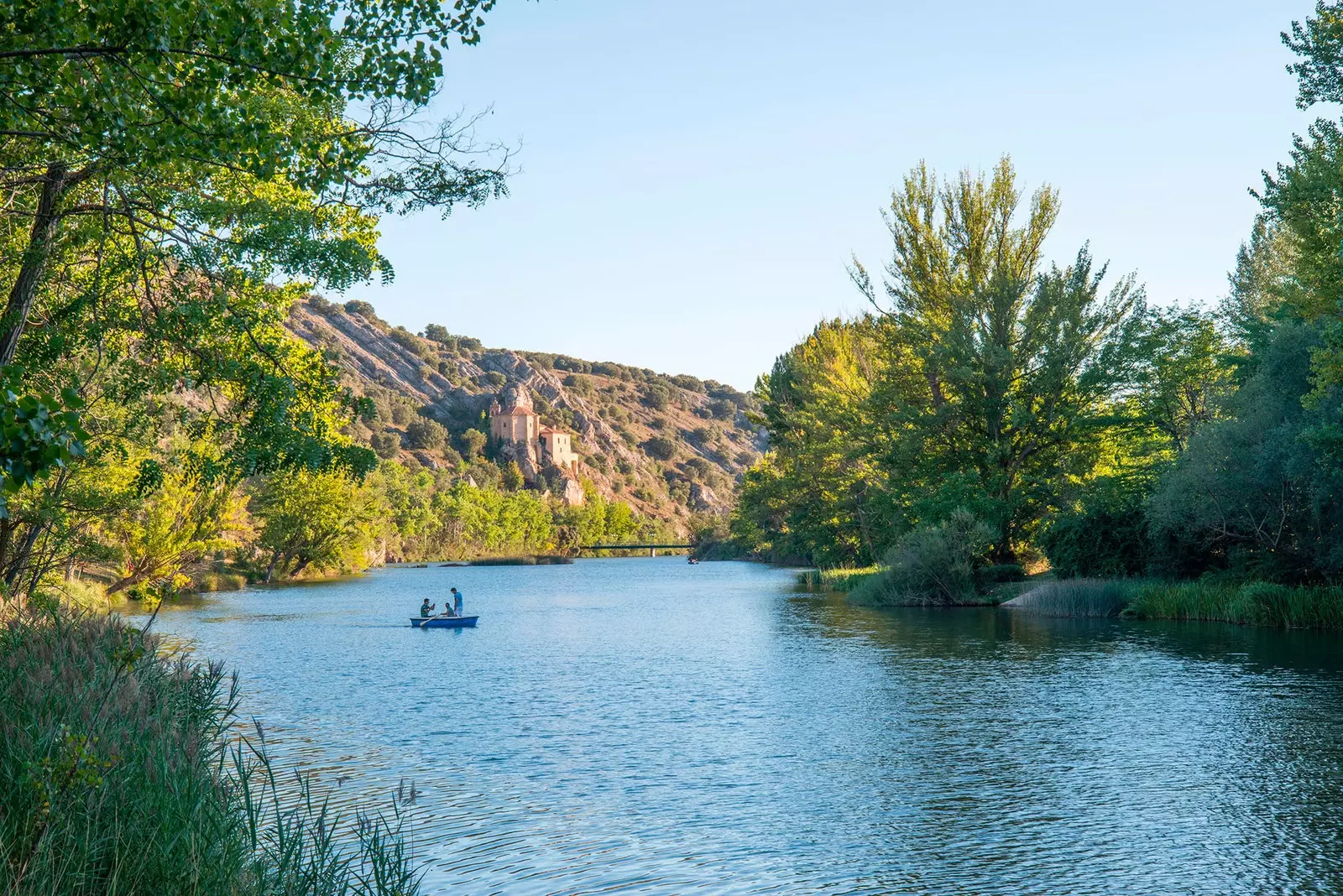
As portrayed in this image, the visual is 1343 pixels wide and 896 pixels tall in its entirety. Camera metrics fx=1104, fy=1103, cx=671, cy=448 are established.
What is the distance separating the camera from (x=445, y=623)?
39.8 metres

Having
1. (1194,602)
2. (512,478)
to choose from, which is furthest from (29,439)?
(512,478)

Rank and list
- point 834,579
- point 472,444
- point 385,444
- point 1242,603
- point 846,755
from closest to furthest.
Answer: point 846,755 → point 1242,603 → point 834,579 → point 385,444 → point 472,444

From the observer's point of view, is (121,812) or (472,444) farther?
(472,444)

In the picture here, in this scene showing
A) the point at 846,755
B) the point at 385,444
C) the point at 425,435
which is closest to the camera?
the point at 846,755

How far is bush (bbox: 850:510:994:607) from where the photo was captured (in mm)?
40969

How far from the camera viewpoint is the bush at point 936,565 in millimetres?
40969

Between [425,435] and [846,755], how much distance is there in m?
174

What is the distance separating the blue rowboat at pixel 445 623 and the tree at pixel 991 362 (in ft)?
59.1

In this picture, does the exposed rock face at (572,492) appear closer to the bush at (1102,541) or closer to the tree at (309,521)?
the tree at (309,521)

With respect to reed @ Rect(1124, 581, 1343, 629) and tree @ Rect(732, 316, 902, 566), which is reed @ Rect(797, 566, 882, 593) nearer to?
tree @ Rect(732, 316, 902, 566)

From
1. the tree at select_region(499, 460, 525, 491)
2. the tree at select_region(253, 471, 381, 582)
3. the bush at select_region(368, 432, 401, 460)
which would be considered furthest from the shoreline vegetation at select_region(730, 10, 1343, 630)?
the tree at select_region(499, 460, 525, 491)

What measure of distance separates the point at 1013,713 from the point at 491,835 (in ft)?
34.1

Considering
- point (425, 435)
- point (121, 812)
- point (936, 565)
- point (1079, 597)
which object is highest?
point (425, 435)

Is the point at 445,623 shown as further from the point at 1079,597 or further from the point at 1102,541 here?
the point at 1102,541
